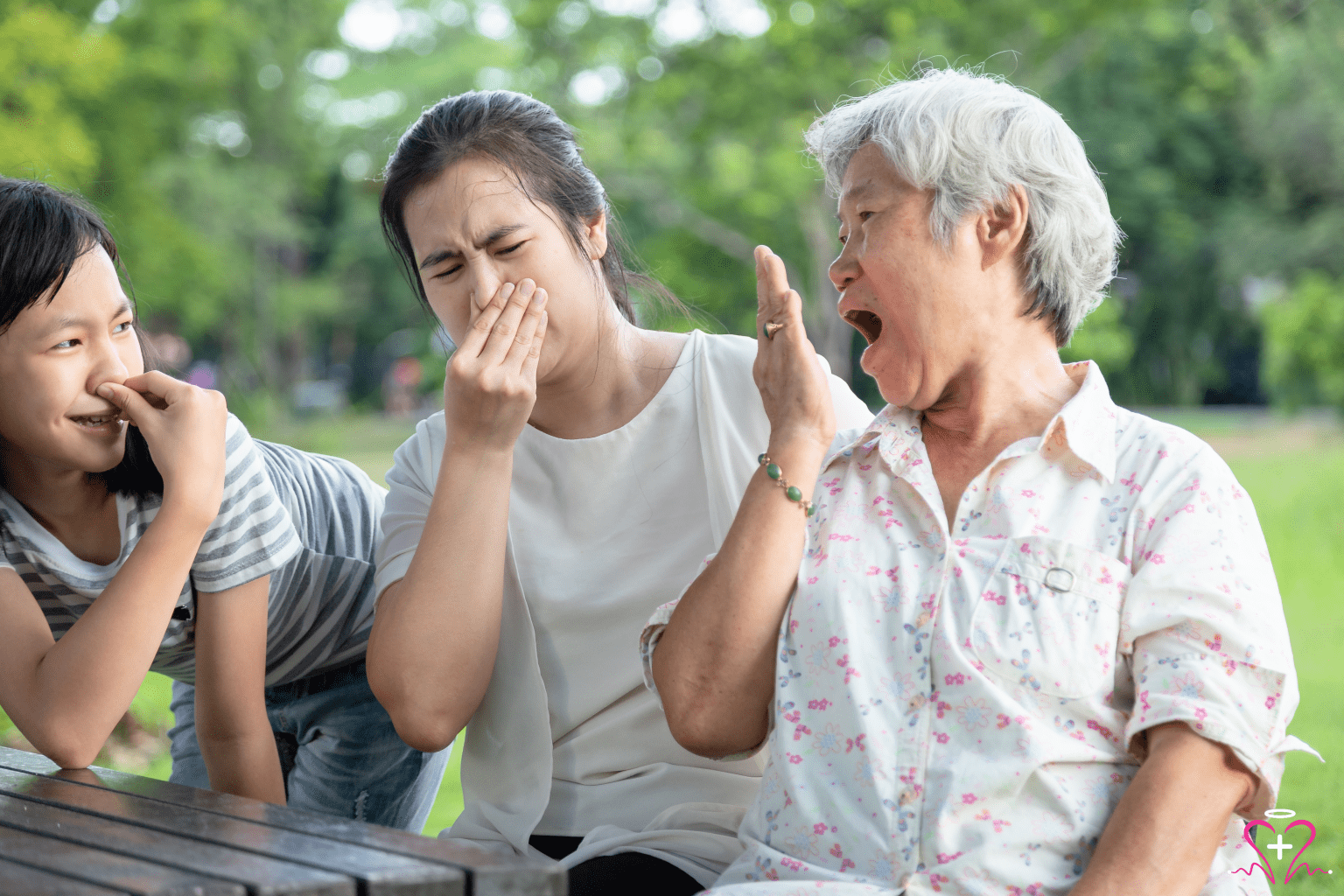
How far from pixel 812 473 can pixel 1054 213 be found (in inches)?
22.8

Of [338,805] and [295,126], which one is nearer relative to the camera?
[338,805]

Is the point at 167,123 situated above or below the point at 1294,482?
above

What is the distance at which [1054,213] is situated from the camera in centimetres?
202

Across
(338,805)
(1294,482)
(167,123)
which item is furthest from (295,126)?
(338,805)

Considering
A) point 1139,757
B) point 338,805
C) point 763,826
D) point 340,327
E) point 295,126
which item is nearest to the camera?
point 1139,757

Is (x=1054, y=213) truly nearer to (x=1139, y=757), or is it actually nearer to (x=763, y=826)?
(x=1139, y=757)

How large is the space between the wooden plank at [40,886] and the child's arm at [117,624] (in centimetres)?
68

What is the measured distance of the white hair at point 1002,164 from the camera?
77.5 inches

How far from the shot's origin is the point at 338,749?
9.39ft

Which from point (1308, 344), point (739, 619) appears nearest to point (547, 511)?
point (739, 619)

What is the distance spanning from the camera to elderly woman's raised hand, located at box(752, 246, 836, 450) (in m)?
2.06

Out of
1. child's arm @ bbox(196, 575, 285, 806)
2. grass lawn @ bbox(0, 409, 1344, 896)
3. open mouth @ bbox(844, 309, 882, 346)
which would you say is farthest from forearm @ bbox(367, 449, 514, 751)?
grass lawn @ bbox(0, 409, 1344, 896)

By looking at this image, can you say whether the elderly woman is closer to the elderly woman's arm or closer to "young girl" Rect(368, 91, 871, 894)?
the elderly woman's arm

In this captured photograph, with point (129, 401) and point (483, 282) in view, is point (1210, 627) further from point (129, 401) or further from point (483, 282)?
point (129, 401)
